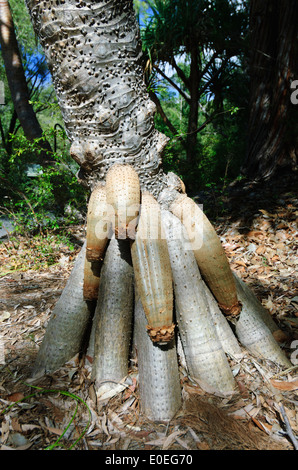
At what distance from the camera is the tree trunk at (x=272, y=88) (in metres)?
4.52

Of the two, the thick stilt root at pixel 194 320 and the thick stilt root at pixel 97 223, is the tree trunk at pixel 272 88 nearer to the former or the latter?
the thick stilt root at pixel 194 320

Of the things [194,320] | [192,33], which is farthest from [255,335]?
[192,33]

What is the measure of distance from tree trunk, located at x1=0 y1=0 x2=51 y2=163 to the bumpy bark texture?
11.0 feet

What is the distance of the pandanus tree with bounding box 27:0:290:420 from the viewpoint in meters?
1.42

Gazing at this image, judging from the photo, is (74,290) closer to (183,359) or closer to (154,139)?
(183,359)

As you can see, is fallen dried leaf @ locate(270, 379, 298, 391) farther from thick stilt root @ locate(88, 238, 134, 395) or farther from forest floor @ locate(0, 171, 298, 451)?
thick stilt root @ locate(88, 238, 134, 395)

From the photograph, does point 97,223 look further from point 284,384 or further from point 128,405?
point 284,384

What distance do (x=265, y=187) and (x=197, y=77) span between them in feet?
15.8

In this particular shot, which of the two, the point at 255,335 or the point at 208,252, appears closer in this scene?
the point at 208,252

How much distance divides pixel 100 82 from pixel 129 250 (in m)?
0.88

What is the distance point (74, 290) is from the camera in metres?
1.86

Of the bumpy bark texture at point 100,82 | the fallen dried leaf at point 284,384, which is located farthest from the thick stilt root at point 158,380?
the bumpy bark texture at point 100,82

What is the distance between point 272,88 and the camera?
4898 millimetres
